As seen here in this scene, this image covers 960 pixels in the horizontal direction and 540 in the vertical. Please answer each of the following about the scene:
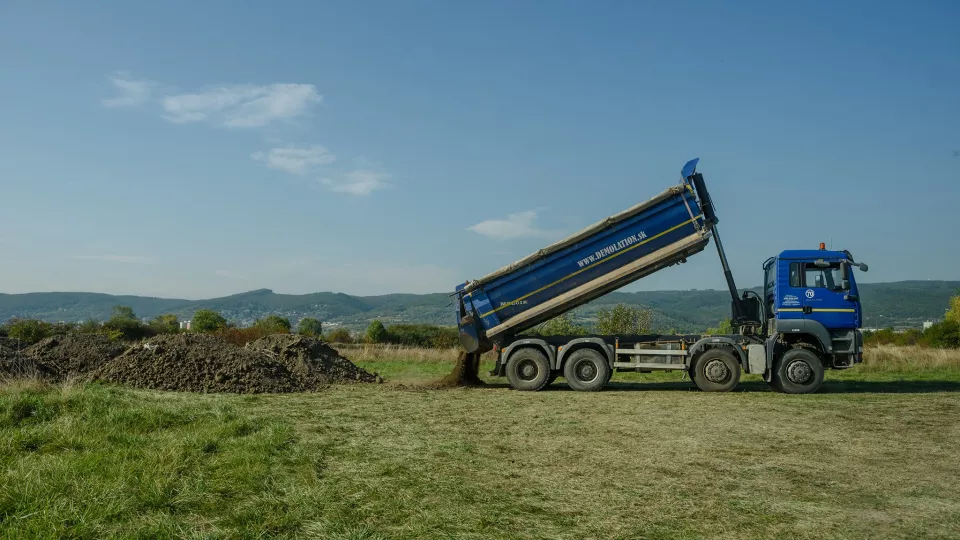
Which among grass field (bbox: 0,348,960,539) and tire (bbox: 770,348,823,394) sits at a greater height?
tire (bbox: 770,348,823,394)

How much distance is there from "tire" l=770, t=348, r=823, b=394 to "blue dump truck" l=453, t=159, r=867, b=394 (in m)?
0.02

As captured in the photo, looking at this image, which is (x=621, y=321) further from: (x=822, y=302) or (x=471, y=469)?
(x=471, y=469)

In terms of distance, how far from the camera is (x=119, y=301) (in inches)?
6457

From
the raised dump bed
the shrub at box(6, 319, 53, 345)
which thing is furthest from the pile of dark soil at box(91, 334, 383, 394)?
the shrub at box(6, 319, 53, 345)

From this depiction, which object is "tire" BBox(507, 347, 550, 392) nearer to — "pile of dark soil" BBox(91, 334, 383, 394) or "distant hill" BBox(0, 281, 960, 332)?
"pile of dark soil" BBox(91, 334, 383, 394)

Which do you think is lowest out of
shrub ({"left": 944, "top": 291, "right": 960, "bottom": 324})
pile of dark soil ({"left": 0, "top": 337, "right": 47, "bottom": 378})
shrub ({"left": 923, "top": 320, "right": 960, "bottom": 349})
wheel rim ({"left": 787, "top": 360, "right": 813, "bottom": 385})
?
pile of dark soil ({"left": 0, "top": 337, "right": 47, "bottom": 378})

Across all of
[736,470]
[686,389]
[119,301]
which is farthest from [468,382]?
[119,301]

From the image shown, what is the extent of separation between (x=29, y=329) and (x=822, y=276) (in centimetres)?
3119

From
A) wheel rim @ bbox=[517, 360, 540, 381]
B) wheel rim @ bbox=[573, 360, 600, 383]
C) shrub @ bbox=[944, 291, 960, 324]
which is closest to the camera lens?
wheel rim @ bbox=[573, 360, 600, 383]

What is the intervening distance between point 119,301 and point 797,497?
179 meters

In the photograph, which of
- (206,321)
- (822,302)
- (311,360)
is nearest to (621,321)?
(822,302)

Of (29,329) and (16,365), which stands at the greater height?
(29,329)

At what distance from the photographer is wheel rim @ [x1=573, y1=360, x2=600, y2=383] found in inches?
619

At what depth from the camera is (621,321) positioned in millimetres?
28297
